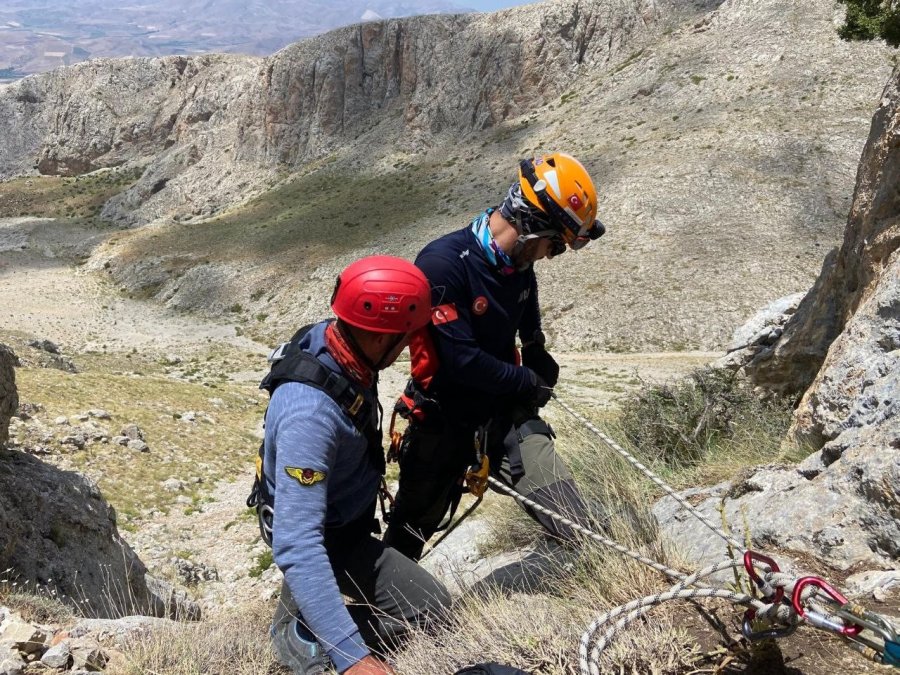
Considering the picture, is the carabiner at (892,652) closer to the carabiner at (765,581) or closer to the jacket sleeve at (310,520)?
the carabiner at (765,581)

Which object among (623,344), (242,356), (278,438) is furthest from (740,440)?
(242,356)

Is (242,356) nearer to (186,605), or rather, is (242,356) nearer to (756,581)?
(186,605)

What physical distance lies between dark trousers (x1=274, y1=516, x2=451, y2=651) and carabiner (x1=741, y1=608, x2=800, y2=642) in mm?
1381

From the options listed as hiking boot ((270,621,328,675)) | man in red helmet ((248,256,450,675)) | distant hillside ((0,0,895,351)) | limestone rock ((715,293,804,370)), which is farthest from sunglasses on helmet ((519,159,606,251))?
distant hillside ((0,0,895,351))

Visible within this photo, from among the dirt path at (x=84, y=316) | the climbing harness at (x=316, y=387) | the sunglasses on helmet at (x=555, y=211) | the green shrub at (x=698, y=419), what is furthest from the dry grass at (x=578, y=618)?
the dirt path at (x=84, y=316)

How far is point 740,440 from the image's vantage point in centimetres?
600

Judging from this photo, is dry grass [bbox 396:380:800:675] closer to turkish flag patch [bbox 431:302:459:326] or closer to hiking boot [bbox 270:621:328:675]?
hiking boot [bbox 270:621:328:675]

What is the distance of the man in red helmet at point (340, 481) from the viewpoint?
8.23 ft

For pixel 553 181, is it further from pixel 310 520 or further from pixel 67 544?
pixel 67 544

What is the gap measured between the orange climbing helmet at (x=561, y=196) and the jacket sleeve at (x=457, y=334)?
0.54 meters

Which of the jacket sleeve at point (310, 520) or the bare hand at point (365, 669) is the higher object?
the jacket sleeve at point (310, 520)

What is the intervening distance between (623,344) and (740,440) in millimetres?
20361

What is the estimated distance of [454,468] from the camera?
165 inches

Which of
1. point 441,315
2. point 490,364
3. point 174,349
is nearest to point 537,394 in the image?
point 490,364
